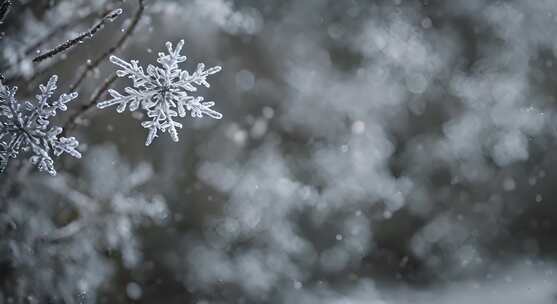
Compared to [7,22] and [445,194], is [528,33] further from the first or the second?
[7,22]

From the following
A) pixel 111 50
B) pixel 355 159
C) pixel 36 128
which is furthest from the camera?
pixel 355 159

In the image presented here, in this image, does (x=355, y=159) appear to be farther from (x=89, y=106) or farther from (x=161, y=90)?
(x=161, y=90)

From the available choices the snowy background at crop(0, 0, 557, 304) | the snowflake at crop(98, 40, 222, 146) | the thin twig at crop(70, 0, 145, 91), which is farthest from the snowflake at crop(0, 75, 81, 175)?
the snowy background at crop(0, 0, 557, 304)

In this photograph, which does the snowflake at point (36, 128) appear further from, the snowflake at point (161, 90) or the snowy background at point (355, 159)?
the snowy background at point (355, 159)

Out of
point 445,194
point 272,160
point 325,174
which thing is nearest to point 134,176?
point 272,160

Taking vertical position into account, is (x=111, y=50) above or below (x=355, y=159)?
below

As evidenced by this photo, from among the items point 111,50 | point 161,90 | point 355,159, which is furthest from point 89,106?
point 355,159

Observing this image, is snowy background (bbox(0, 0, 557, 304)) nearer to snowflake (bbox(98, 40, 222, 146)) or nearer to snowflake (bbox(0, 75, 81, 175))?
snowflake (bbox(0, 75, 81, 175))
